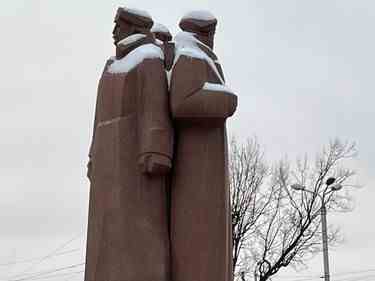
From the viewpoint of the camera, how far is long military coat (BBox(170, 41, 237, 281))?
5.79 meters

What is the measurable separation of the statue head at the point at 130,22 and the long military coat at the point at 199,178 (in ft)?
1.90

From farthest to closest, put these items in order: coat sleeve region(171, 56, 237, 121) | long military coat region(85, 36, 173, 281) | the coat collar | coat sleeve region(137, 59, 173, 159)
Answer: the coat collar < coat sleeve region(171, 56, 237, 121) < coat sleeve region(137, 59, 173, 159) < long military coat region(85, 36, 173, 281)

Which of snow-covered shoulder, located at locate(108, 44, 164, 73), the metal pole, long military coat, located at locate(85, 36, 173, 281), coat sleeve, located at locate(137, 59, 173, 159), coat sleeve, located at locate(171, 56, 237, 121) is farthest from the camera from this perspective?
the metal pole

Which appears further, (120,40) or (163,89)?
(120,40)

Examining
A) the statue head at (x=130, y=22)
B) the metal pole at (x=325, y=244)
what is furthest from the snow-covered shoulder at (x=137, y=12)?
the metal pole at (x=325, y=244)

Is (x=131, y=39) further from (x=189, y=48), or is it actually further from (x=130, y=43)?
(x=189, y=48)

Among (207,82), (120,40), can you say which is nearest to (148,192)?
(207,82)

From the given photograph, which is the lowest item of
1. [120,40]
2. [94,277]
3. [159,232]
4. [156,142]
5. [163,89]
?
[94,277]

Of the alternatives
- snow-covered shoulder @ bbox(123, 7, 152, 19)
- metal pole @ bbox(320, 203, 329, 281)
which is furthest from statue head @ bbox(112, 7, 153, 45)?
metal pole @ bbox(320, 203, 329, 281)

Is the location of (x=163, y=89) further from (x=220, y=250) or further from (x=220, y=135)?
(x=220, y=250)

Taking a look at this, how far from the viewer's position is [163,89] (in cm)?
603

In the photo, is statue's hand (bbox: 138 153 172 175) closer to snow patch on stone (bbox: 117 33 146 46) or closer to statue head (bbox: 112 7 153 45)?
snow patch on stone (bbox: 117 33 146 46)

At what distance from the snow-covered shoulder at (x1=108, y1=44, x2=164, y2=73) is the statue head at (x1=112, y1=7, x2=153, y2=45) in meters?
0.25

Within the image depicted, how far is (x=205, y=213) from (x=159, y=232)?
43cm
